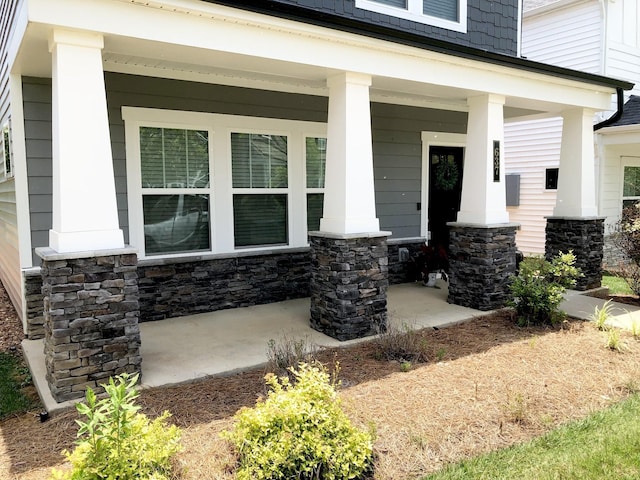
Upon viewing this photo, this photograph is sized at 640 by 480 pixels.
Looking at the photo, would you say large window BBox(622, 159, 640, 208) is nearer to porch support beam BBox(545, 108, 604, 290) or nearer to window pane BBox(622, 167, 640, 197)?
window pane BBox(622, 167, 640, 197)

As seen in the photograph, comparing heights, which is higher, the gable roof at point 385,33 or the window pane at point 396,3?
the window pane at point 396,3

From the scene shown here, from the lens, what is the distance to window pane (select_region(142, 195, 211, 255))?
6.13m

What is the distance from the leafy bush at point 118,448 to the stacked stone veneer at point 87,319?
4.24ft

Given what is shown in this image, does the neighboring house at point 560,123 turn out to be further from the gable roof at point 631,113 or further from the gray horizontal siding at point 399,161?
the gray horizontal siding at point 399,161

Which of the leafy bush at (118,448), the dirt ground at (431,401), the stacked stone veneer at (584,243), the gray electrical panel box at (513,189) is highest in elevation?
the gray electrical panel box at (513,189)

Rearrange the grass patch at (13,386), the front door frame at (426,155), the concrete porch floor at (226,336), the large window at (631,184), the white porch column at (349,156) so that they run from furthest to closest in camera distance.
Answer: the large window at (631,184)
the front door frame at (426,155)
the white porch column at (349,156)
the concrete porch floor at (226,336)
the grass patch at (13,386)

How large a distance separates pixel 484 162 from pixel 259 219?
3269mm

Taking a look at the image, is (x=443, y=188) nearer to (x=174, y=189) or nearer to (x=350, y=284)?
(x=350, y=284)

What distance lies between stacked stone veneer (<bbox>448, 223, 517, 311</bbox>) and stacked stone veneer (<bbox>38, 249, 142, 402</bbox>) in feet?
14.8

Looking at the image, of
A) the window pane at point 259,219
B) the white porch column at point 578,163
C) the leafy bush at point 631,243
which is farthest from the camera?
the white porch column at point 578,163

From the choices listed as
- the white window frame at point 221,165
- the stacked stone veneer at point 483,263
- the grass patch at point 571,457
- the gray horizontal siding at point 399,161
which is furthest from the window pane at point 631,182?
the grass patch at point 571,457

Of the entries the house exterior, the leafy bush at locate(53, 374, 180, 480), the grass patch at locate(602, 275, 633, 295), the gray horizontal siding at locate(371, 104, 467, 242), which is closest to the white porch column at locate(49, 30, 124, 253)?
the house exterior

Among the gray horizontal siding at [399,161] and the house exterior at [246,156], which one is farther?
the gray horizontal siding at [399,161]

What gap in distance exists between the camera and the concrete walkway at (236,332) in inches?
178
